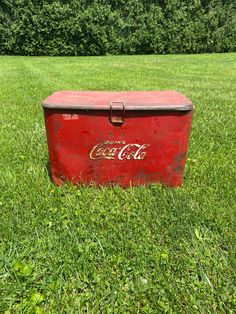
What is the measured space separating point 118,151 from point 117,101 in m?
0.35

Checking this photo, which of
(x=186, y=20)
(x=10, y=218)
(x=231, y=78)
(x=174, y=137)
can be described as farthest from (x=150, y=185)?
(x=186, y=20)

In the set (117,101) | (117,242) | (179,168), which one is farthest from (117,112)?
(117,242)

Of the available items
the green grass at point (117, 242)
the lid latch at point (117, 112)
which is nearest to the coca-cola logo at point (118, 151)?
the lid latch at point (117, 112)

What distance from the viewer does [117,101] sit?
221 cm

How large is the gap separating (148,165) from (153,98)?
1.56ft

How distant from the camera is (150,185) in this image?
249cm

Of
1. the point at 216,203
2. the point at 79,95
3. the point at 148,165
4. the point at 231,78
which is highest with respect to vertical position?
the point at 79,95

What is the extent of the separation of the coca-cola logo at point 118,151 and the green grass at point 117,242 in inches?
10.5

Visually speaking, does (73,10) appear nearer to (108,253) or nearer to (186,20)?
(186,20)

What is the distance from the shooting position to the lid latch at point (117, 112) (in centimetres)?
213

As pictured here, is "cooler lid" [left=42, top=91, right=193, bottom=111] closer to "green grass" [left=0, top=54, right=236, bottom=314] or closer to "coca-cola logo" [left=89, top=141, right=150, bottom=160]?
"coca-cola logo" [left=89, top=141, right=150, bottom=160]

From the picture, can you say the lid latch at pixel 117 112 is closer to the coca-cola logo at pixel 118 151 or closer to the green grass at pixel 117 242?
the coca-cola logo at pixel 118 151

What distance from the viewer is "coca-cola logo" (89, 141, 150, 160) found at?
2299mm

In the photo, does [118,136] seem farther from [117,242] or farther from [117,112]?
[117,242]
